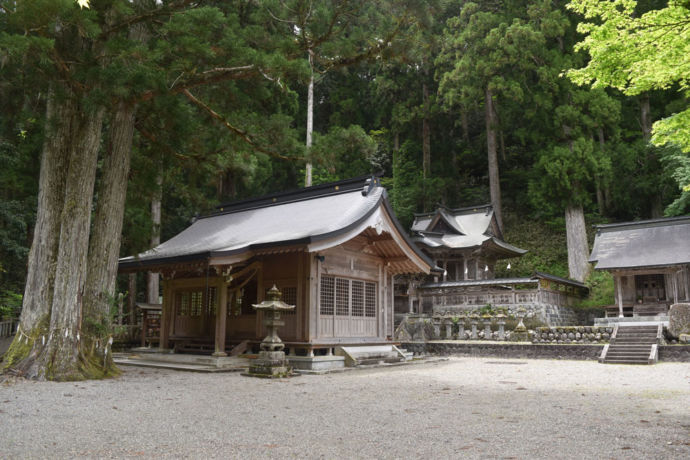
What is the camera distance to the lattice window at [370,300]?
14383 millimetres

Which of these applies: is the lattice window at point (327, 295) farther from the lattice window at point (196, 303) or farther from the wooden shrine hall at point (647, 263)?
the wooden shrine hall at point (647, 263)

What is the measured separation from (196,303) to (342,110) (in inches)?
1095

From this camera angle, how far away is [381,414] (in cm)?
618

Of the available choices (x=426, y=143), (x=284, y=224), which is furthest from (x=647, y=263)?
(x=426, y=143)

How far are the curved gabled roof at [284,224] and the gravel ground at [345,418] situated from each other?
10.7 feet

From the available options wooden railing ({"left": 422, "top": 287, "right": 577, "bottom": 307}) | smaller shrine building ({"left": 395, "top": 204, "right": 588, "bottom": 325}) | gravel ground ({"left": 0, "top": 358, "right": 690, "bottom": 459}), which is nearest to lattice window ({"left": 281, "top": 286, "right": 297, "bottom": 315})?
gravel ground ({"left": 0, "top": 358, "right": 690, "bottom": 459})

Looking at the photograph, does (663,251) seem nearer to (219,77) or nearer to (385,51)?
(385,51)

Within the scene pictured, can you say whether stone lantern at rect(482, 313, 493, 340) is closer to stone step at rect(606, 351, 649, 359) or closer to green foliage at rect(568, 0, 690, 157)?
stone step at rect(606, 351, 649, 359)

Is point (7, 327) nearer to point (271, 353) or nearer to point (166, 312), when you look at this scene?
point (166, 312)

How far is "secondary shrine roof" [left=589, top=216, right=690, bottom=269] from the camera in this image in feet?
70.9

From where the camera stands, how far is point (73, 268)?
9281 millimetres

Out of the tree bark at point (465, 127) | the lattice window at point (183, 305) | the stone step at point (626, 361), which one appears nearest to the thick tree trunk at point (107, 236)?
the lattice window at point (183, 305)

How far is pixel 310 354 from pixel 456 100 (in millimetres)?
23665

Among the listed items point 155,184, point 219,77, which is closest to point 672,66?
point 219,77
